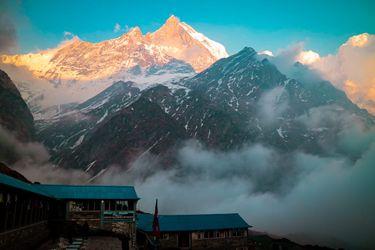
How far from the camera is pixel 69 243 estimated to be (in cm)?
4034

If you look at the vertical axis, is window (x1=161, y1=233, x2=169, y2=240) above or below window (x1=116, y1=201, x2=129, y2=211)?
below

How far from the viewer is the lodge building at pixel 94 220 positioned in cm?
2989

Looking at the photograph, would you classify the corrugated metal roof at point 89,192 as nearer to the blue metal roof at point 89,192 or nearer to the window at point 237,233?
the blue metal roof at point 89,192

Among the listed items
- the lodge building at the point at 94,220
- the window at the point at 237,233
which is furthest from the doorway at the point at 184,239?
the window at the point at 237,233

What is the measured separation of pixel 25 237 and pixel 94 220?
1875 cm

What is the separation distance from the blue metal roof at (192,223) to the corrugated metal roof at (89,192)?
11.6 m

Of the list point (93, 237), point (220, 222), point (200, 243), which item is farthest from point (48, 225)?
point (220, 222)

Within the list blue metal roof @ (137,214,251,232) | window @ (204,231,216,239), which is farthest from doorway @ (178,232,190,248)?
window @ (204,231,216,239)

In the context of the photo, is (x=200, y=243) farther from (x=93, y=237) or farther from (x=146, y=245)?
(x=93, y=237)

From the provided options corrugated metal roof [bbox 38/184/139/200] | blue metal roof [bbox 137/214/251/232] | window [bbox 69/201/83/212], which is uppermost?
corrugated metal roof [bbox 38/184/139/200]

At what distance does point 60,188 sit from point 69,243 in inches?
607

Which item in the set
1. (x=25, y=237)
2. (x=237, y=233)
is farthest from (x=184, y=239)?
(x=25, y=237)

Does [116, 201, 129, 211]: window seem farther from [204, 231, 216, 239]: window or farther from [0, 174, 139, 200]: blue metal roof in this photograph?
[204, 231, 216, 239]: window

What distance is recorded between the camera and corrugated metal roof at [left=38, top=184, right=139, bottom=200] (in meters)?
51.9
